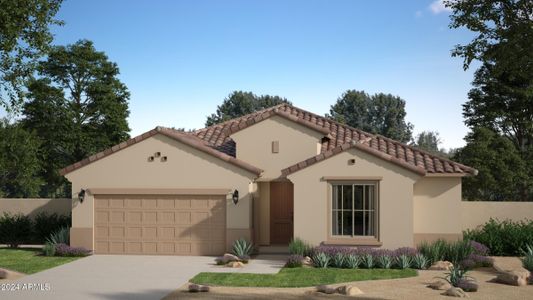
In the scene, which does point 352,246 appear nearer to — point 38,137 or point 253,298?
point 253,298

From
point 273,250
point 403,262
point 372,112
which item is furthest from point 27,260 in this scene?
point 372,112

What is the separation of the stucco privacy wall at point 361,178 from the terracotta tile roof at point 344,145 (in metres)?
0.24

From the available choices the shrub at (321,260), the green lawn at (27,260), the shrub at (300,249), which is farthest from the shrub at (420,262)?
the green lawn at (27,260)

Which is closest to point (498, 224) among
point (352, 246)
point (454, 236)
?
point (454, 236)

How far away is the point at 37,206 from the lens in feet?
82.9

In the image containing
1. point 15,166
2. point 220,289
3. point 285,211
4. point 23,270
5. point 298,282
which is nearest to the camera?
point 220,289

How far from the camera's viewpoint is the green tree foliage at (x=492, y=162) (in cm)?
3269

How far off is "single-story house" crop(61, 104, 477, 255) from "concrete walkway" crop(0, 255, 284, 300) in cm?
109

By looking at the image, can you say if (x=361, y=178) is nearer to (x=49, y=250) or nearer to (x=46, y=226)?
(x=49, y=250)

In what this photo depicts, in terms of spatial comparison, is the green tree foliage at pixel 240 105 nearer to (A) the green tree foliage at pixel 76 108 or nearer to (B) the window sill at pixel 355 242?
(A) the green tree foliage at pixel 76 108

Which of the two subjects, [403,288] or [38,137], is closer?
[403,288]

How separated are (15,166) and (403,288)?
27.1 meters

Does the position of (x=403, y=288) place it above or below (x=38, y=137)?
below

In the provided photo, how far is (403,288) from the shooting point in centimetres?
1423
